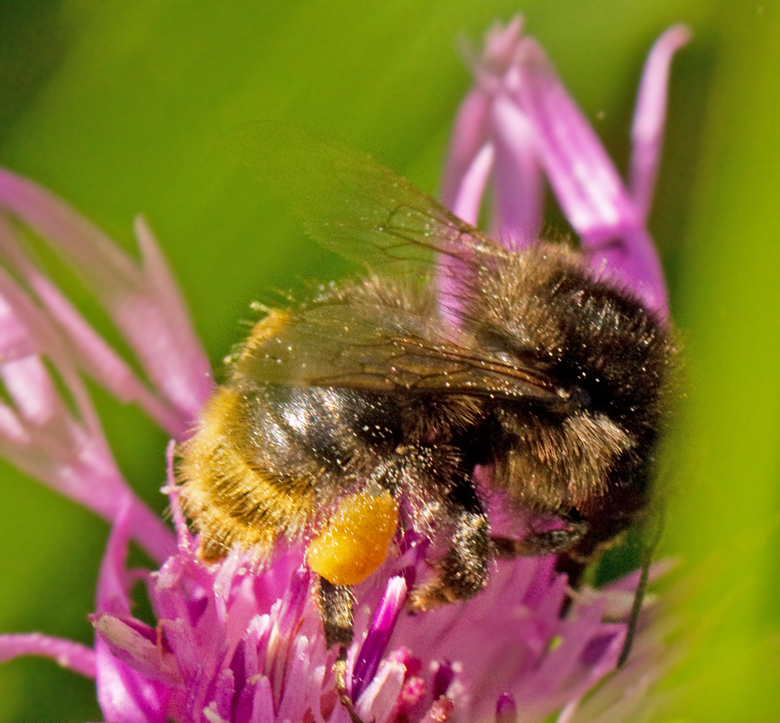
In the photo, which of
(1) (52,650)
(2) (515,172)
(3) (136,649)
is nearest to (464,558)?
(3) (136,649)

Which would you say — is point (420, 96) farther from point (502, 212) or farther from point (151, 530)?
point (151, 530)

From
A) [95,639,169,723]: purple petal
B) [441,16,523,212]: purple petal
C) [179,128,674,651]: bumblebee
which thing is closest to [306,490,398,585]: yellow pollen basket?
[179,128,674,651]: bumblebee

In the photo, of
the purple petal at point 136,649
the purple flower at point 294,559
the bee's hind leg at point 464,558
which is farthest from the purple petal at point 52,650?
the bee's hind leg at point 464,558

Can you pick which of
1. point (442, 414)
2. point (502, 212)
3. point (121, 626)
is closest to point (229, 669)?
point (121, 626)

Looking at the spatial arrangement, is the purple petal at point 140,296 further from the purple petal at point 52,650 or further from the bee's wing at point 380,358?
the bee's wing at point 380,358

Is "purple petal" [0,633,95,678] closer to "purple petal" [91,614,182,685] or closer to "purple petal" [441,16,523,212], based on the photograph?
"purple petal" [91,614,182,685]

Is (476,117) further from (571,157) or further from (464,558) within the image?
(464,558)
